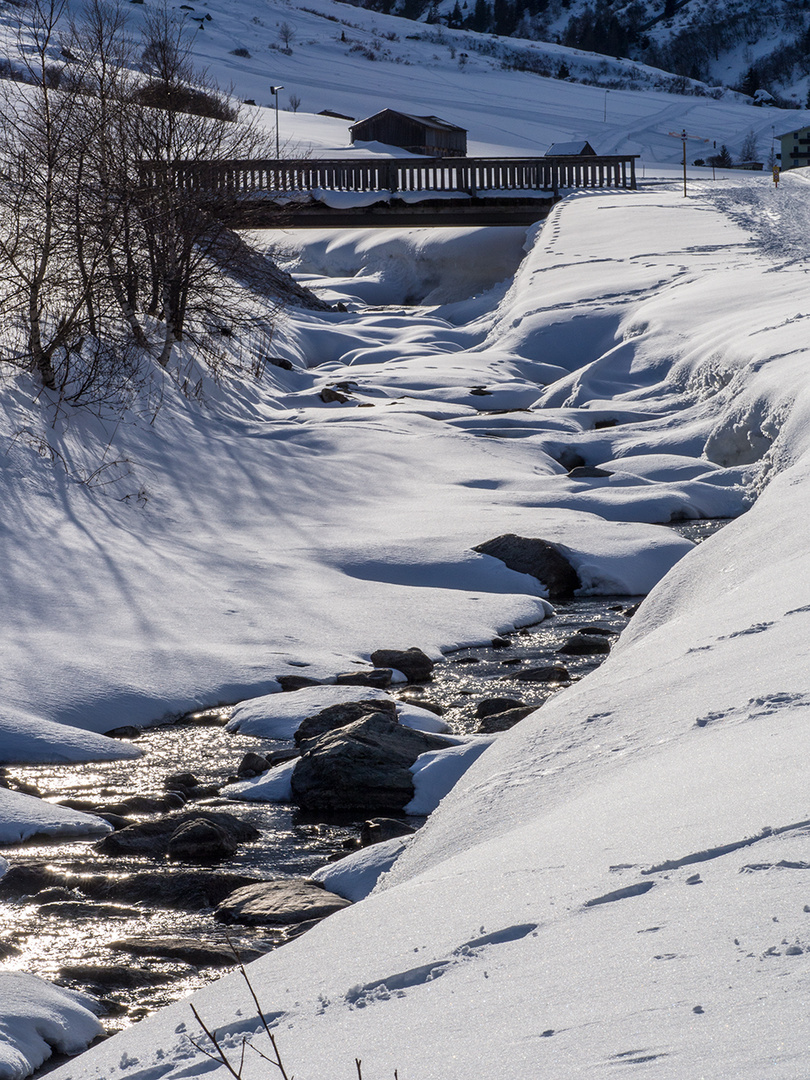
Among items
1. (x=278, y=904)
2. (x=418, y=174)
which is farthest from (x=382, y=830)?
(x=418, y=174)

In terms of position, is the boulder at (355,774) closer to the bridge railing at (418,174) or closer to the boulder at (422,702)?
the boulder at (422,702)

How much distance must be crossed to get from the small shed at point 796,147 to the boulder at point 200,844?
60924 millimetres

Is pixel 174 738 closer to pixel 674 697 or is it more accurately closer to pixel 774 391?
pixel 674 697

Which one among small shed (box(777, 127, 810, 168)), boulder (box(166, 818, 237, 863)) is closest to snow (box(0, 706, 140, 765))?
boulder (box(166, 818, 237, 863))

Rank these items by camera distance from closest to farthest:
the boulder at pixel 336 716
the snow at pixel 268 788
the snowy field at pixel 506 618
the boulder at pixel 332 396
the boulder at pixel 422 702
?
the snowy field at pixel 506 618, the snow at pixel 268 788, the boulder at pixel 336 716, the boulder at pixel 422 702, the boulder at pixel 332 396

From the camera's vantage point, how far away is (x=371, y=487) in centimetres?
1073

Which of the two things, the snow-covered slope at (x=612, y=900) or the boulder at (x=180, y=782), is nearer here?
the snow-covered slope at (x=612, y=900)

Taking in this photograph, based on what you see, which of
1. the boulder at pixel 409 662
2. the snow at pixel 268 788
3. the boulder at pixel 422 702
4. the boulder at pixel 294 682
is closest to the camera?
the snow at pixel 268 788

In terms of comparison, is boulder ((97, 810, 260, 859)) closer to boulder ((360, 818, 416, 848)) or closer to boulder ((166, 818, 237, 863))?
boulder ((166, 818, 237, 863))

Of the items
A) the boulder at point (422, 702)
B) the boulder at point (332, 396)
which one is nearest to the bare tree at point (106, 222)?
the boulder at point (332, 396)

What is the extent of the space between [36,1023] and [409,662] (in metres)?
3.74

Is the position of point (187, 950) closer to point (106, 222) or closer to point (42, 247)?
point (42, 247)

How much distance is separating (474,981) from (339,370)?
15.6 metres

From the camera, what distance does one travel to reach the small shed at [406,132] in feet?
150
